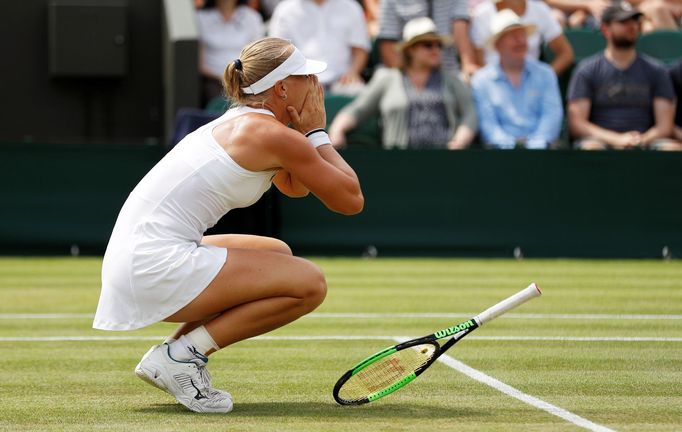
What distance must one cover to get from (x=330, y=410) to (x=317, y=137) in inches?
42.4

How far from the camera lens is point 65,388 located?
581cm

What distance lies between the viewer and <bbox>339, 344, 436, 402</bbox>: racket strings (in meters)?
5.32

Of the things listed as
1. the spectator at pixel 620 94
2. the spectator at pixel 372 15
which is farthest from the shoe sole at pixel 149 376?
the spectator at pixel 372 15

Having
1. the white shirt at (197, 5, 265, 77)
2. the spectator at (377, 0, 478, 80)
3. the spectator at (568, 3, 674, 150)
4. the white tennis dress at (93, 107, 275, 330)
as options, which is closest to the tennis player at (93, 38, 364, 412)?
the white tennis dress at (93, 107, 275, 330)

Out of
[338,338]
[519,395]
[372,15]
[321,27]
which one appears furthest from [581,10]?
[519,395]

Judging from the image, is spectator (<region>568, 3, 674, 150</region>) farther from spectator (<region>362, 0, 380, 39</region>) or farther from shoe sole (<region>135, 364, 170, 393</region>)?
shoe sole (<region>135, 364, 170, 393</region>)

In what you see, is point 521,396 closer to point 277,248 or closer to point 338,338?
point 277,248

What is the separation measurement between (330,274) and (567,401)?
5823mm

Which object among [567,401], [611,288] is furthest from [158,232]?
[611,288]

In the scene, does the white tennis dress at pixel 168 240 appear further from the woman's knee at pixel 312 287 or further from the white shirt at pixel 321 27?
the white shirt at pixel 321 27

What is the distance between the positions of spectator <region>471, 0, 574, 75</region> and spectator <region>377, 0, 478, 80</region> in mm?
155

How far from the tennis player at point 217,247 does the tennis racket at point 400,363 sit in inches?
14.1

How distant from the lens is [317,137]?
5.38 m

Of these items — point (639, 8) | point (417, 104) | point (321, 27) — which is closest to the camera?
point (417, 104)
